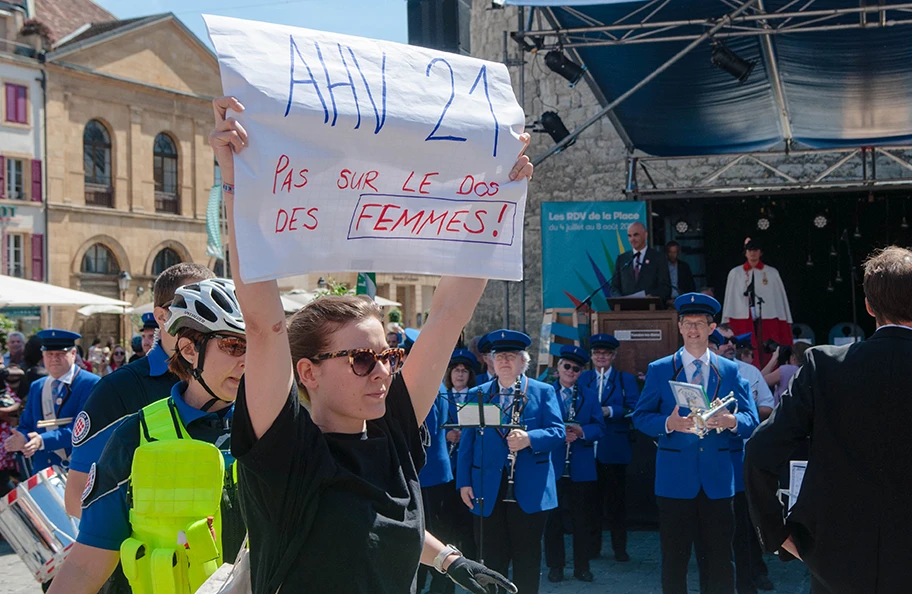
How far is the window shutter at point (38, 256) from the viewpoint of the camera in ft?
113

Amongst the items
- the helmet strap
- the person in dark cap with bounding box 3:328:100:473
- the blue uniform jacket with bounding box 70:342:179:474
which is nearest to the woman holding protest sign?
the helmet strap

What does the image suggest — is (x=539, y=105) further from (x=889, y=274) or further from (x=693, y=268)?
(x=889, y=274)

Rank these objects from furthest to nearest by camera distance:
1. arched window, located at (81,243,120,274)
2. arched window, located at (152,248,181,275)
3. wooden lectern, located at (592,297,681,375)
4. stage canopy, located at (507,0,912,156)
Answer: arched window, located at (152,248,181,275) → arched window, located at (81,243,120,274) → wooden lectern, located at (592,297,681,375) → stage canopy, located at (507,0,912,156)

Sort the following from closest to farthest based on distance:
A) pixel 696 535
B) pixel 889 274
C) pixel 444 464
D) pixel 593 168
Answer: pixel 889 274 → pixel 696 535 → pixel 444 464 → pixel 593 168

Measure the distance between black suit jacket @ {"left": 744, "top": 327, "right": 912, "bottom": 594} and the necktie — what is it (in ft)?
10.2

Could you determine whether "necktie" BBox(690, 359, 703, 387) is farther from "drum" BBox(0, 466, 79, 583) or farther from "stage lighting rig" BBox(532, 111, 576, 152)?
"stage lighting rig" BBox(532, 111, 576, 152)

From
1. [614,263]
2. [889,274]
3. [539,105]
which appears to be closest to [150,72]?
[539,105]

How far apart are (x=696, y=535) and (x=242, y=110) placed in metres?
5.11

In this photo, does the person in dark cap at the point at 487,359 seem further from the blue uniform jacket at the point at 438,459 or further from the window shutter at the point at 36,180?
the window shutter at the point at 36,180

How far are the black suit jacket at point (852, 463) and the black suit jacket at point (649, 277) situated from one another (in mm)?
8243

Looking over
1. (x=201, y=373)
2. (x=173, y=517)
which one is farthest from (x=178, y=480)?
(x=201, y=373)

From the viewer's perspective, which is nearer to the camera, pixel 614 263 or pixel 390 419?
pixel 390 419

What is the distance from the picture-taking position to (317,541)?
2125 mm

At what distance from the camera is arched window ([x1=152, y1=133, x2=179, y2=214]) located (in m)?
39.6
